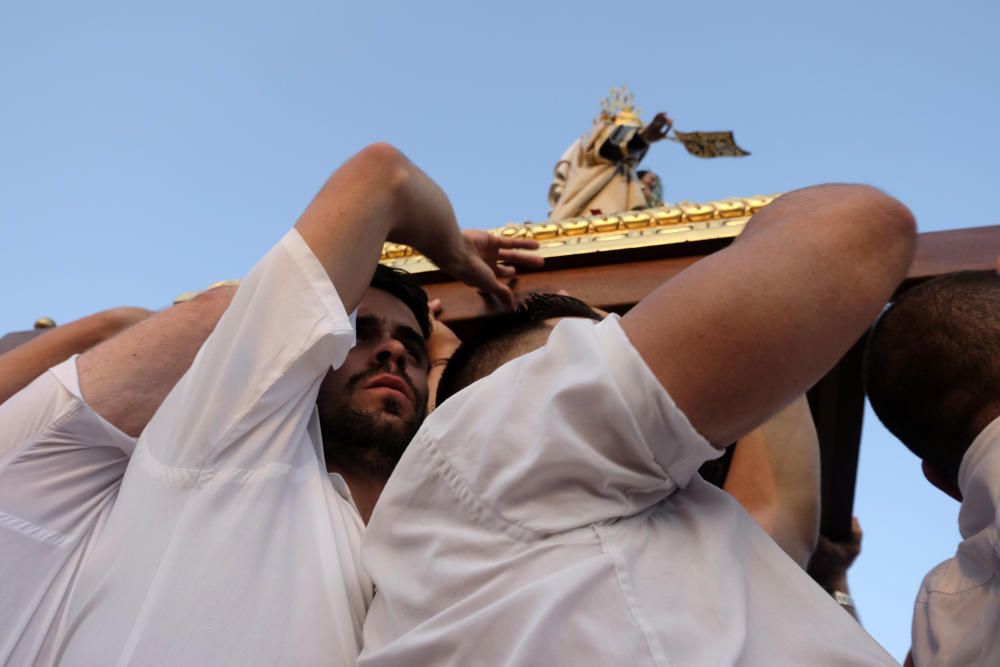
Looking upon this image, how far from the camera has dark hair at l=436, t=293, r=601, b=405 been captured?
1.36 metres

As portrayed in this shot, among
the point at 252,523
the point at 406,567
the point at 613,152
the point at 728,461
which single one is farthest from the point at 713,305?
the point at 613,152

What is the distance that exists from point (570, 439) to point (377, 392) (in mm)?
1014

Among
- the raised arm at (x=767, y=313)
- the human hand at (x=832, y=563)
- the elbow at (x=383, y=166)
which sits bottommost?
the human hand at (x=832, y=563)

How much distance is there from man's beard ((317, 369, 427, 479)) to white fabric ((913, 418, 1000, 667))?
91cm

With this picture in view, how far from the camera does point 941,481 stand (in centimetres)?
138

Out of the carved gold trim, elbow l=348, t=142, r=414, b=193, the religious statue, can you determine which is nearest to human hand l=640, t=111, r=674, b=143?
the religious statue

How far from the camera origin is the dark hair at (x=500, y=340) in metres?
1.36

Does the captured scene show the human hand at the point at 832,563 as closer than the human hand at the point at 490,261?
No

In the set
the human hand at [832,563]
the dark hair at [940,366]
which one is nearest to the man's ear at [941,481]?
the dark hair at [940,366]

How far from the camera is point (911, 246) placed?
0.92 metres

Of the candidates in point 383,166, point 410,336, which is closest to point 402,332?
point 410,336

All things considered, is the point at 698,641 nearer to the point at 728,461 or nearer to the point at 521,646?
the point at 521,646

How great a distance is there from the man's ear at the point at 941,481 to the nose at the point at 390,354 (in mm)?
974

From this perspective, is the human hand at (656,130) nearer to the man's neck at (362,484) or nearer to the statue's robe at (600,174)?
the statue's robe at (600,174)
